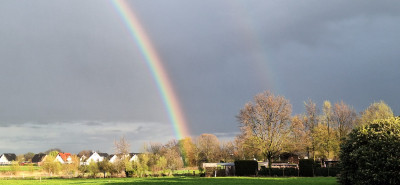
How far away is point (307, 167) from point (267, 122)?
11.5 meters

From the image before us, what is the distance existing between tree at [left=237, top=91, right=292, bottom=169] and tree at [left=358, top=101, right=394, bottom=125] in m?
13.3

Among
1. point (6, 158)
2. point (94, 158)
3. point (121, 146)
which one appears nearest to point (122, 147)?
point (121, 146)

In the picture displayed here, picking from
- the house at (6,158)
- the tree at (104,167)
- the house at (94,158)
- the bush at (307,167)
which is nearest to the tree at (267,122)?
the bush at (307,167)

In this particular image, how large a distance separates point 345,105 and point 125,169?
4101 centimetres

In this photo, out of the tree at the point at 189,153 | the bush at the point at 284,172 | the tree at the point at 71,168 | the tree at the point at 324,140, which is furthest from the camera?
the tree at the point at 189,153

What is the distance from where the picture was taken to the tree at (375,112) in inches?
2251

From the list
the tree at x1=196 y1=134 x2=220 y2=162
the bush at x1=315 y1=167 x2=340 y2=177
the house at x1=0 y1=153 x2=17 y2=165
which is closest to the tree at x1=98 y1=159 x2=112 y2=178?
the bush at x1=315 y1=167 x2=340 y2=177

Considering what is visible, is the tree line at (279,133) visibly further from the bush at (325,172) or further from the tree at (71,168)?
the bush at (325,172)

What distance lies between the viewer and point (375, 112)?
59.4m

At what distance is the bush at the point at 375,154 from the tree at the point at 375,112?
3953 cm

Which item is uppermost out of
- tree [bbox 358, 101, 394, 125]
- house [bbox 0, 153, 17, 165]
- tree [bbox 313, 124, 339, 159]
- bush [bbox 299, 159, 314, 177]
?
tree [bbox 358, 101, 394, 125]

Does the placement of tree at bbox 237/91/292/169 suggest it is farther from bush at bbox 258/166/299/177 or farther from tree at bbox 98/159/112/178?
tree at bbox 98/159/112/178

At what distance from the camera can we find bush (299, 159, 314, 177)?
156ft

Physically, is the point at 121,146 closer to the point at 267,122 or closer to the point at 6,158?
the point at 267,122
